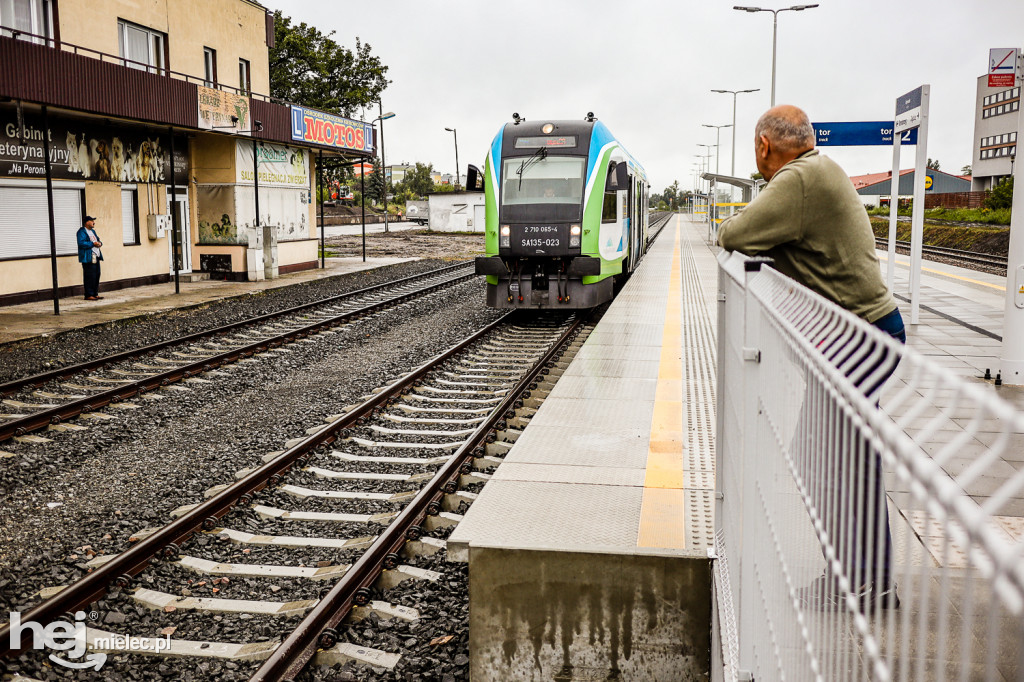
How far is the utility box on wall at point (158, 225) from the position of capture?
21703 mm

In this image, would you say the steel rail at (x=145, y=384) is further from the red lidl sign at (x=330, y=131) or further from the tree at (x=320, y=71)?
the tree at (x=320, y=71)

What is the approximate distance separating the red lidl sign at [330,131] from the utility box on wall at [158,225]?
4.58 meters

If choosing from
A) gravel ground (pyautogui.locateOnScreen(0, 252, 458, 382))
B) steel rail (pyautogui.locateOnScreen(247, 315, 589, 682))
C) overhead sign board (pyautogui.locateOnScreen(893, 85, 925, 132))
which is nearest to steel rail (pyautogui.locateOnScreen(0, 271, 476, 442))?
gravel ground (pyautogui.locateOnScreen(0, 252, 458, 382))

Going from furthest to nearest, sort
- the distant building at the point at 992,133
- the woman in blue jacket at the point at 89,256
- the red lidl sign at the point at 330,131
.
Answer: the distant building at the point at 992,133 → the red lidl sign at the point at 330,131 → the woman in blue jacket at the point at 89,256

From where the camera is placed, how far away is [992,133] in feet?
268

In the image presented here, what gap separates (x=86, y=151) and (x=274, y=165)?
6.90 meters

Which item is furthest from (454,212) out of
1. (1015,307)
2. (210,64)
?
(1015,307)

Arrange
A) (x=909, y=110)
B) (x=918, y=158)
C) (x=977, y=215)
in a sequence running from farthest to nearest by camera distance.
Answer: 1. (x=977, y=215)
2. (x=909, y=110)
3. (x=918, y=158)

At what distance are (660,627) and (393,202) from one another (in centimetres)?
10946

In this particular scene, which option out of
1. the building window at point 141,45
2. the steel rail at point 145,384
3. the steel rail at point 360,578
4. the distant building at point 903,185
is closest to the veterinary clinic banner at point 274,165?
the building window at point 141,45

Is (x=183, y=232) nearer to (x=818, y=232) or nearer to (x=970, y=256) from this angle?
(x=818, y=232)

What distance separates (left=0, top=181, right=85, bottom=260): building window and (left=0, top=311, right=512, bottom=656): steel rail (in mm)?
12502

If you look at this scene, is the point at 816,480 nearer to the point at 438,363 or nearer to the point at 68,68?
the point at 438,363

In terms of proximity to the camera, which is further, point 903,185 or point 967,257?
point 903,185
